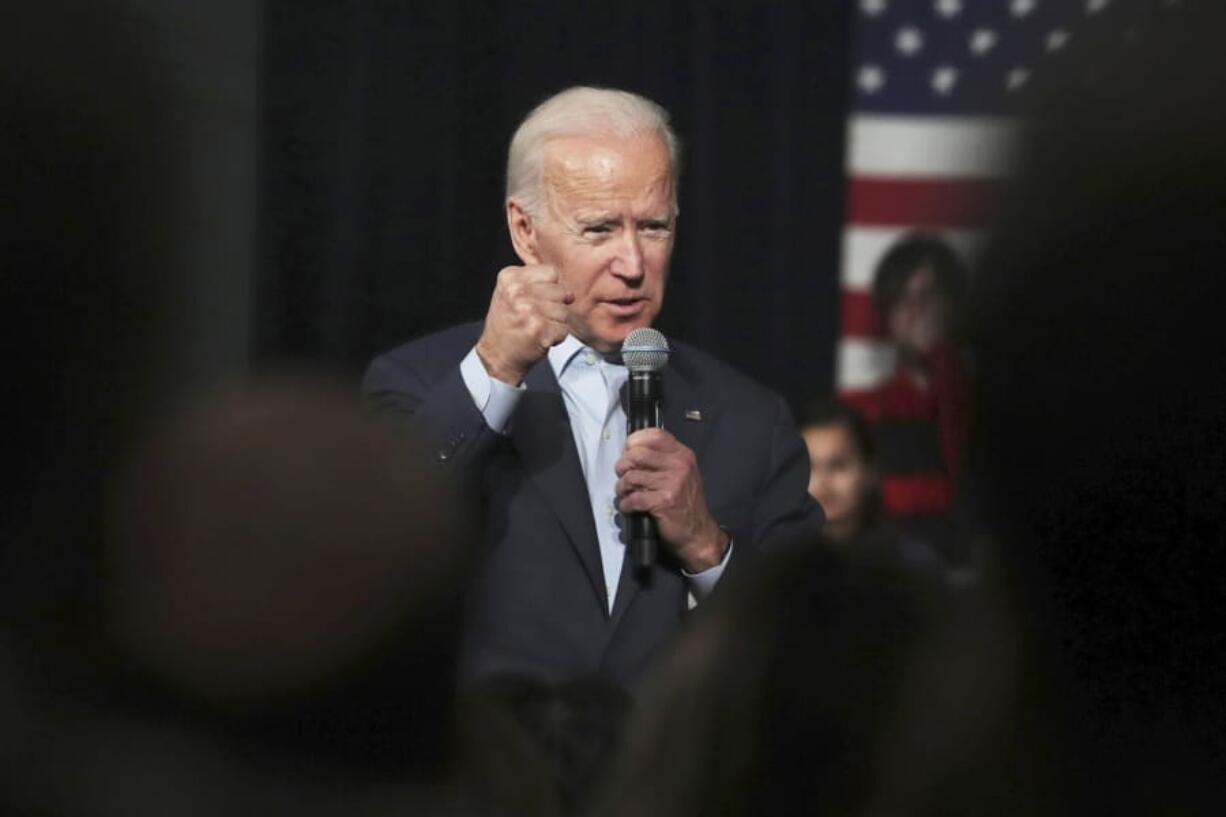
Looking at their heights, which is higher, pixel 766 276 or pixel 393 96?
pixel 393 96

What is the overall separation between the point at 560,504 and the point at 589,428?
0.09m

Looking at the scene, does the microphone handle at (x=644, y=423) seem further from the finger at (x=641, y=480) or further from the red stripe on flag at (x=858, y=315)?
the red stripe on flag at (x=858, y=315)

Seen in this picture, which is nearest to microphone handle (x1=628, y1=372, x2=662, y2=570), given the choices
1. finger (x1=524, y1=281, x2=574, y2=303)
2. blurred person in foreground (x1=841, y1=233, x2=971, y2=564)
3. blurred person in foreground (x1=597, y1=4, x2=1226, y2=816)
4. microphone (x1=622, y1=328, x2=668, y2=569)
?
microphone (x1=622, y1=328, x2=668, y2=569)

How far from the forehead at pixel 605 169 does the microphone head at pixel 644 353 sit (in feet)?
0.69

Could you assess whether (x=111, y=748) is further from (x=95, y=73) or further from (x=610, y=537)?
(x=610, y=537)

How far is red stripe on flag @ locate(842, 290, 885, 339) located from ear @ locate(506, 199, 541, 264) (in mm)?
389

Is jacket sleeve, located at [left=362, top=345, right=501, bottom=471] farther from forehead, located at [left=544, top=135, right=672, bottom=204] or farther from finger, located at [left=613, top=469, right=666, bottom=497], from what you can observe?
forehead, located at [left=544, top=135, right=672, bottom=204]

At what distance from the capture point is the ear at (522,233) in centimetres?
209

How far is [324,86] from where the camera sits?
2.38m

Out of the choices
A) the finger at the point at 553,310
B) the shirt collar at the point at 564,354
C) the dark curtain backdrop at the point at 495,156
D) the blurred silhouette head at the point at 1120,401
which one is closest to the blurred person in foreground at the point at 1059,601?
the blurred silhouette head at the point at 1120,401

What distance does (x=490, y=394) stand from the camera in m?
1.90

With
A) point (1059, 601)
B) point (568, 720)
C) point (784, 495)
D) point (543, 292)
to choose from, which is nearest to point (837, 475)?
point (784, 495)

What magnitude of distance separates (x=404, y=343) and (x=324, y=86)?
0.41 m

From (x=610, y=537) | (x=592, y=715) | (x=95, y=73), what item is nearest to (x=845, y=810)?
(x=95, y=73)
